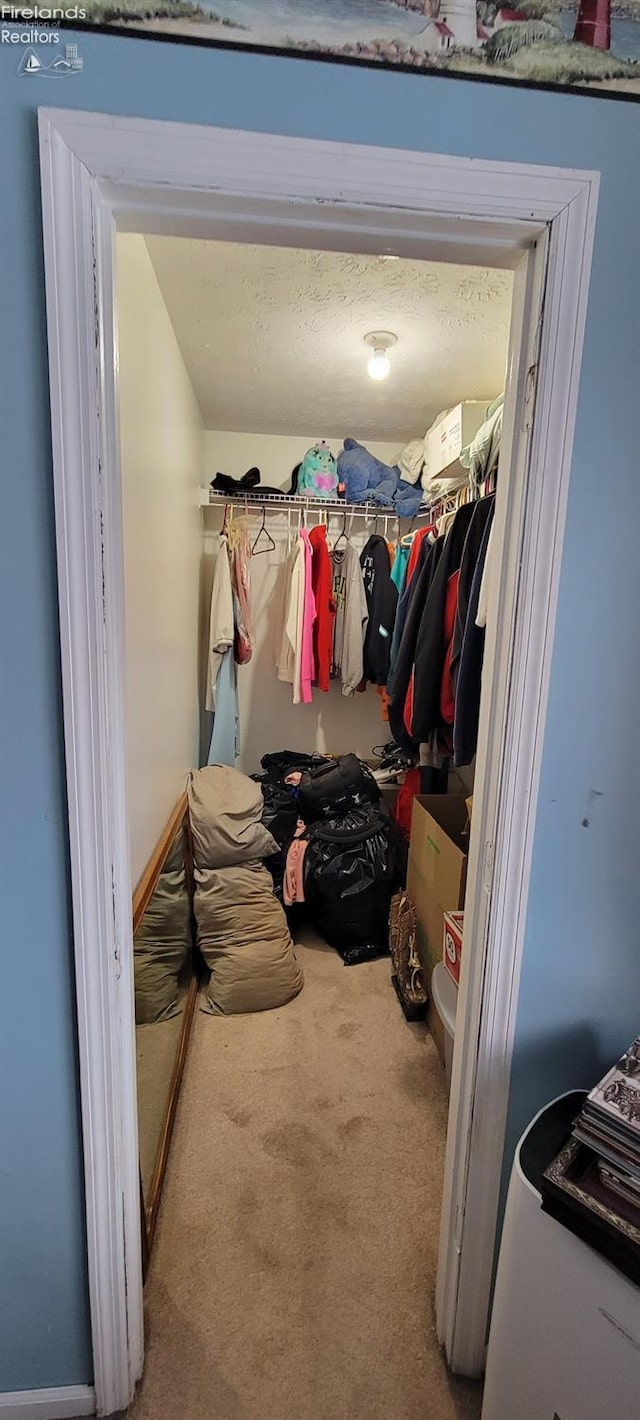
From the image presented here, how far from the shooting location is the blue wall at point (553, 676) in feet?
2.37

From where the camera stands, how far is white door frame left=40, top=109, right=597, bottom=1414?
73 centimetres

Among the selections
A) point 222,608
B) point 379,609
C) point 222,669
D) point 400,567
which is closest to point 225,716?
point 222,669

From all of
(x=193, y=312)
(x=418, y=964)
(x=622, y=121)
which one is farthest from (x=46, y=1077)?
(x=193, y=312)

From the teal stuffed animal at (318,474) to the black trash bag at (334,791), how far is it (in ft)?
4.60

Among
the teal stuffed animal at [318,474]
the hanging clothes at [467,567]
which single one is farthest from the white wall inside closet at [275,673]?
the hanging clothes at [467,567]

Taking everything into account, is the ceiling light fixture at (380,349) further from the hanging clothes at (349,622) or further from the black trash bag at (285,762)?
the black trash bag at (285,762)

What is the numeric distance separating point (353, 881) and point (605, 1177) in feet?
5.36

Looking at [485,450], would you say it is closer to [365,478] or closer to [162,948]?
[365,478]

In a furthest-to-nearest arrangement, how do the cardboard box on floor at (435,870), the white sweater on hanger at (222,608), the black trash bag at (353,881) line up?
the white sweater on hanger at (222,608), the black trash bag at (353,881), the cardboard box on floor at (435,870)

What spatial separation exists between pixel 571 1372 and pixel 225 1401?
70 centimetres

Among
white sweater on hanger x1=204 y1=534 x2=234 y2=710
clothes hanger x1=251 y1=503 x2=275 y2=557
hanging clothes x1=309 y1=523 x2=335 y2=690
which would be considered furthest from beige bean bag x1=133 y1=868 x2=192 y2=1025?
clothes hanger x1=251 y1=503 x2=275 y2=557

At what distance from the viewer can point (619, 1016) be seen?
3.34 ft

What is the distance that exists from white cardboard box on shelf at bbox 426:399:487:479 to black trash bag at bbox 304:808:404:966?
1624 mm

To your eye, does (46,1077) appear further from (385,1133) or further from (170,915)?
(385,1133)
